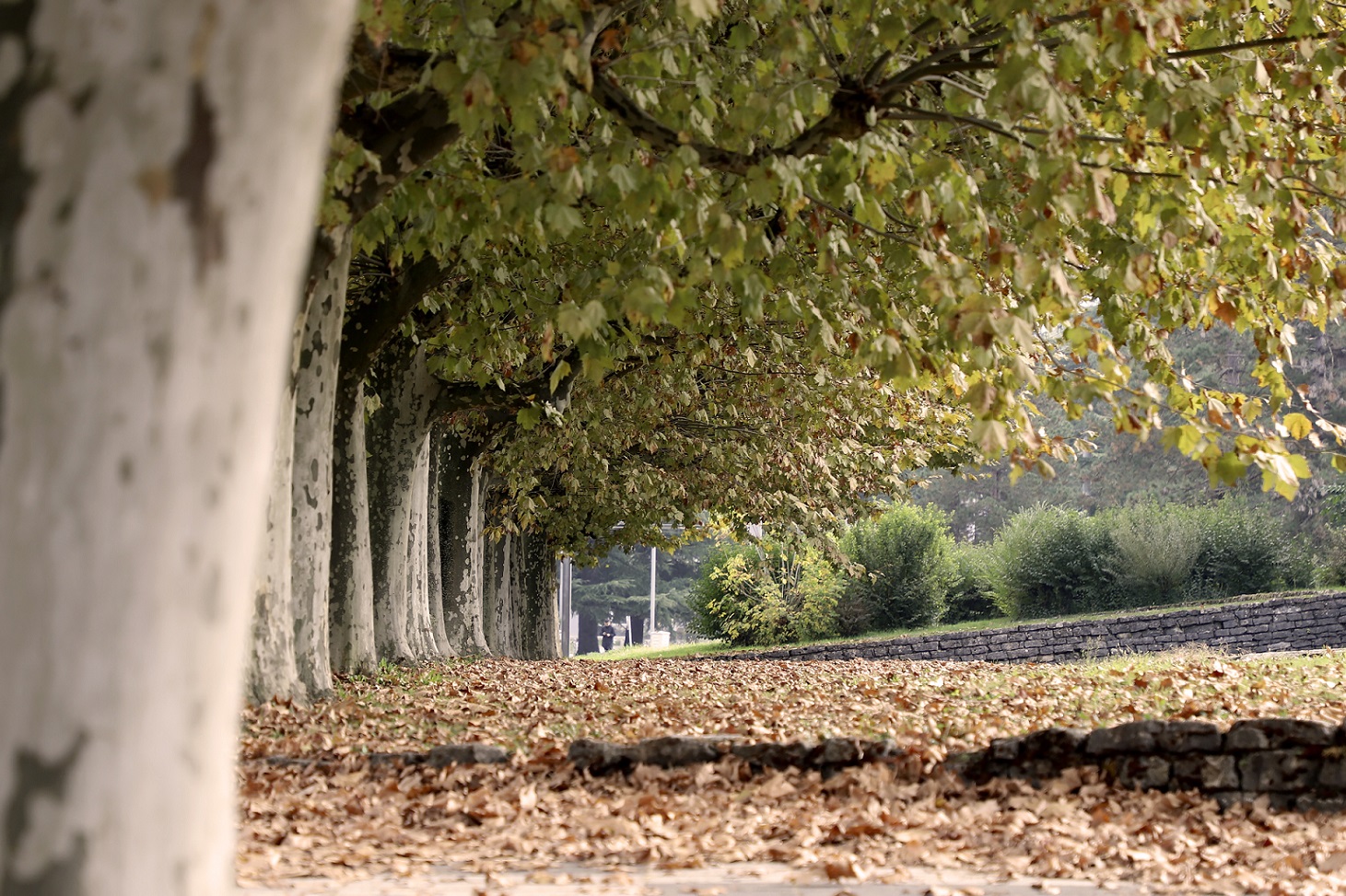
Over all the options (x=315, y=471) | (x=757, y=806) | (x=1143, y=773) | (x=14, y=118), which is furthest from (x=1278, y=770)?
(x=315, y=471)

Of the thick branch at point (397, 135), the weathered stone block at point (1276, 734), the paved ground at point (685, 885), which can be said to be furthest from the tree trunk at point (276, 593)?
the weathered stone block at point (1276, 734)

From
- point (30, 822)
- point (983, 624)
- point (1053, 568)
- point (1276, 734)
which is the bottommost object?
point (983, 624)

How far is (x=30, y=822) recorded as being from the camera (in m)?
1.73

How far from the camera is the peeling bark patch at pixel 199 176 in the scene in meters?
1.83

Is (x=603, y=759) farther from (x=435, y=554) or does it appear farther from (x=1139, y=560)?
(x=1139, y=560)

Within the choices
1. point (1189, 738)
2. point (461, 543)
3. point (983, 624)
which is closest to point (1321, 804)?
point (1189, 738)

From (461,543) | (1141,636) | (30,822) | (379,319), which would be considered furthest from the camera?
(1141,636)

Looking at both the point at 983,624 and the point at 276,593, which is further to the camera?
the point at 983,624

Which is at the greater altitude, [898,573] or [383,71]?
[383,71]

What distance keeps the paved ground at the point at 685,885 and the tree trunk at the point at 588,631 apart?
67.2 m

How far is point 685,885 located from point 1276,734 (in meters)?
3.38

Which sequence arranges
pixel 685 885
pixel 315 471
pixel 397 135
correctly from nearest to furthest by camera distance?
pixel 685 885 → pixel 397 135 → pixel 315 471

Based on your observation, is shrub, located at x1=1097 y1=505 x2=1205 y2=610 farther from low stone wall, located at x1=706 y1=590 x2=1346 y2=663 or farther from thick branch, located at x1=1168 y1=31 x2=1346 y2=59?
thick branch, located at x1=1168 y1=31 x2=1346 y2=59

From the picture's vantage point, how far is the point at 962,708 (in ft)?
28.6
